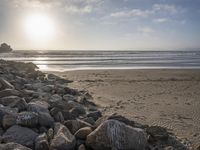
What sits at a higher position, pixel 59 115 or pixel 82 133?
pixel 59 115

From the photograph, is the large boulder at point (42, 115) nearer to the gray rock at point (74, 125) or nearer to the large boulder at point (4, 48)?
the gray rock at point (74, 125)

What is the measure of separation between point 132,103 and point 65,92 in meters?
2.77

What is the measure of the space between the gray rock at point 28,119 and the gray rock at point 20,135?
0.54 feet

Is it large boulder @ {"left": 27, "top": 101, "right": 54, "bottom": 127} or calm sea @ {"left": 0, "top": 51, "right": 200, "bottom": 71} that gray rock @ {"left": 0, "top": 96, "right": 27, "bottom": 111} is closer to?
large boulder @ {"left": 27, "top": 101, "right": 54, "bottom": 127}

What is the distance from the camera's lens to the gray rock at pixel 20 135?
587 centimetres

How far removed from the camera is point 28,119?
6.47 m

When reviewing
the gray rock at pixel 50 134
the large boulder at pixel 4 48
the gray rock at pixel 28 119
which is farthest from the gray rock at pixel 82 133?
the large boulder at pixel 4 48

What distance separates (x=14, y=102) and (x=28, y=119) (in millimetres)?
1385

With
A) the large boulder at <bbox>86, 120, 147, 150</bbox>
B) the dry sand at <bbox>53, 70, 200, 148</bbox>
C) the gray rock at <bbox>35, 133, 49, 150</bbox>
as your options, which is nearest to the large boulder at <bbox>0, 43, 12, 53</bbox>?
the dry sand at <bbox>53, 70, 200, 148</bbox>

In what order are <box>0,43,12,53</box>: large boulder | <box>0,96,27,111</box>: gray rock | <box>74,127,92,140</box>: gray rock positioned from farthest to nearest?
<box>0,43,12,53</box>: large boulder, <box>0,96,27,111</box>: gray rock, <box>74,127,92,140</box>: gray rock

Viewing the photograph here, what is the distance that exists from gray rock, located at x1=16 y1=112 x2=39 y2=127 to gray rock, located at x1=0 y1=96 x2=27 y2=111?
0.92 m

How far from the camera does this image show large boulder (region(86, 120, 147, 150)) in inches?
226

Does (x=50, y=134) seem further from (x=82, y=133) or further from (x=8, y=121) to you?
(x=8, y=121)

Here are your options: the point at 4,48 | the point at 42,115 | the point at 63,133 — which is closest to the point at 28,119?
the point at 42,115
